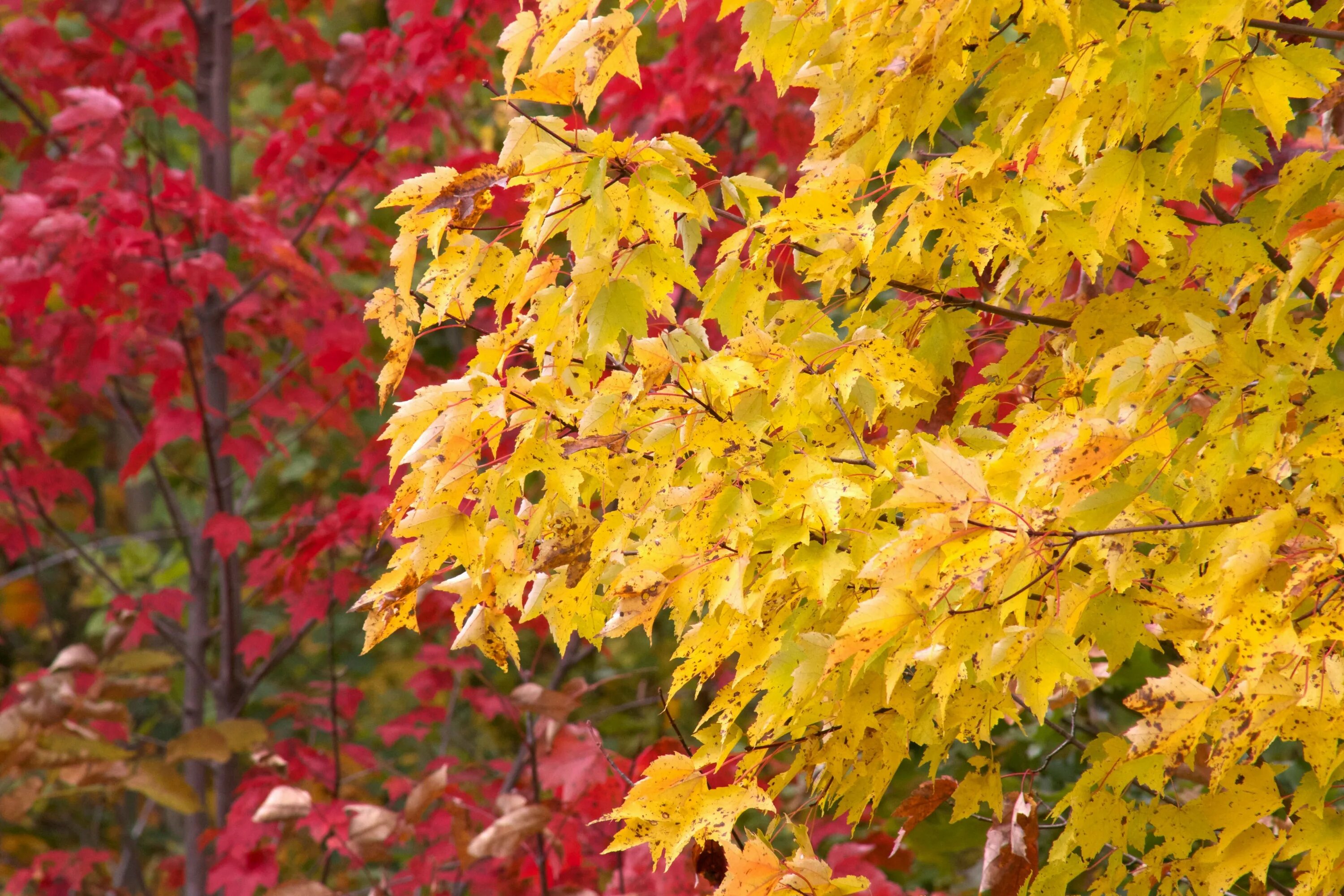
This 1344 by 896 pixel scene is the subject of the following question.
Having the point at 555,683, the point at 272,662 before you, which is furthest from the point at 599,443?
the point at 272,662

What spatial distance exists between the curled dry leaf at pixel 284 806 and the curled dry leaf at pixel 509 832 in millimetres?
504

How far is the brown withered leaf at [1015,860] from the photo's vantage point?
1690 millimetres

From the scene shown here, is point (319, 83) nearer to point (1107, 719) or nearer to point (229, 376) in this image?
point (229, 376)

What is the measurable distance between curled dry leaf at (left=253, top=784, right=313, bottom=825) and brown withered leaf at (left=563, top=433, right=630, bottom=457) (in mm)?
1709

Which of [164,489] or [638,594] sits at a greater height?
[638,594]

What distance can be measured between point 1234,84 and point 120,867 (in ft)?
16.0

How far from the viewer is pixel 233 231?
3.55 m

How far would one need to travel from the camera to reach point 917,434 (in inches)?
66.6

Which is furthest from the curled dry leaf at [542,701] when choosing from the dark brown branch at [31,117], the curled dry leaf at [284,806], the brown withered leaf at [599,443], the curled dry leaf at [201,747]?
the dark brown branch at [31,117]

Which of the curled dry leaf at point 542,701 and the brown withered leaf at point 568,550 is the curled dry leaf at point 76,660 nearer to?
the curled dry leaf at point 542,701

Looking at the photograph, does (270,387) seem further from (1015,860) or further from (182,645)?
(1015,860)

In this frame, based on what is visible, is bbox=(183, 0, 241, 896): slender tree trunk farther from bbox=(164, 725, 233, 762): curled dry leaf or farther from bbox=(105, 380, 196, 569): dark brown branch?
bbox=(164, 725, 233, 762): curled dry leaf

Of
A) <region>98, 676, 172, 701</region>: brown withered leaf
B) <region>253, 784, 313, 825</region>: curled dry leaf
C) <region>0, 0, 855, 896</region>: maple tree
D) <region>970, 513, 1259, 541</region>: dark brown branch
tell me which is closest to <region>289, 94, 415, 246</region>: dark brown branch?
<region>0, 0, 855, 896</region>: maple tree

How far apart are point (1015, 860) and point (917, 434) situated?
0.63 m
